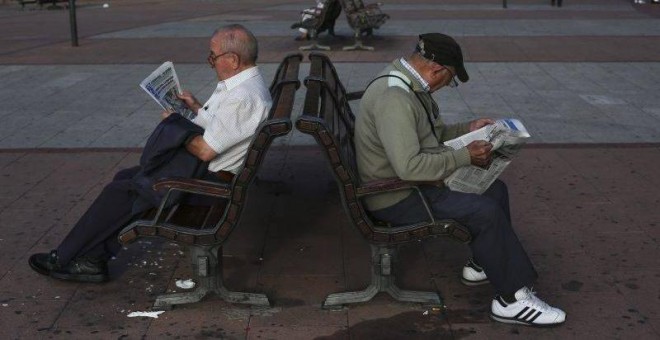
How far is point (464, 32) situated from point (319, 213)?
33.3 ft

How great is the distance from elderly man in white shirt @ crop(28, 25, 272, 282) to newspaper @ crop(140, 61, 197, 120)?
139 millimetres

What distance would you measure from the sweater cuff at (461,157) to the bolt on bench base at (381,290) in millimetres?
513

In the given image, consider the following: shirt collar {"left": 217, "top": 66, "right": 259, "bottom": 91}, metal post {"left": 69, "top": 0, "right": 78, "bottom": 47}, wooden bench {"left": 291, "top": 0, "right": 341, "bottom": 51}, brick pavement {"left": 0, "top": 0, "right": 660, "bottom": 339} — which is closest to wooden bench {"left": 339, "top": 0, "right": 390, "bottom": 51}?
wooden bench {"left": 291, "top": 0, "right": 341, "bottom": 51}

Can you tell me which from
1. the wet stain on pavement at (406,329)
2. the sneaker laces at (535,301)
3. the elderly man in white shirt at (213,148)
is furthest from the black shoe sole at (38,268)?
the sneaker laces at (535,301)

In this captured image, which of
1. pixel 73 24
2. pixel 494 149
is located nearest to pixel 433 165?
pixel 494 149

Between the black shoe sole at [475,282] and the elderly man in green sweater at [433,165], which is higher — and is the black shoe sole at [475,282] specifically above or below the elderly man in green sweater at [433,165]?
below

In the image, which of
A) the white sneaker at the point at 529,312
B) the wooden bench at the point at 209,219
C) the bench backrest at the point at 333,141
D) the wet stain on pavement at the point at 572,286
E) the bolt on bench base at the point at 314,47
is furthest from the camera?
the bolt on bench base at the point at 314,47

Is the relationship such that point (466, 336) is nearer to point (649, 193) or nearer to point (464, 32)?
point (649, 193)

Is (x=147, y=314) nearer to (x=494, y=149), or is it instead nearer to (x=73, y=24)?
(x=494, y=149)

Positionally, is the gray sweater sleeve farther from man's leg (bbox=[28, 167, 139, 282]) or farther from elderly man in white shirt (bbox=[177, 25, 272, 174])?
man's leg (bbox=[28, 167, 139, 282])

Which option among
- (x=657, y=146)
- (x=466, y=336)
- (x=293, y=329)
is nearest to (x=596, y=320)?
(x=466, y=336)

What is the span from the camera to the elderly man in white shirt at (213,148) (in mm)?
4625

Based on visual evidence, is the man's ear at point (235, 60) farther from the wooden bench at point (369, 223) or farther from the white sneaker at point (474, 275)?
the white sneaker at point (474, 275)

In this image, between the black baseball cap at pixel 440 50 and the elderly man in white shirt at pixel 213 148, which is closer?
the black baseball cap at pixel 440 50
